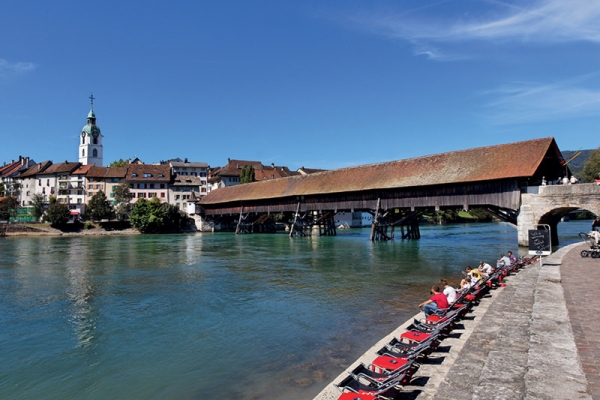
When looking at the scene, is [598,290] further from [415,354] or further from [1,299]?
[1,299]

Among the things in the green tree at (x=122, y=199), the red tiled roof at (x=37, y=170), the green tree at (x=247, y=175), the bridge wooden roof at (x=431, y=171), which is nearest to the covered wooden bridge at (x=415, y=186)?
the bridge wooden roof at (x=431, y=171)

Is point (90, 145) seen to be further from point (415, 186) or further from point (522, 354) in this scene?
point (522, 354)

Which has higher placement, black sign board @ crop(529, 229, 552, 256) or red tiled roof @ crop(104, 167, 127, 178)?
red tiled roof @ crop(104, 167, 127, 178)

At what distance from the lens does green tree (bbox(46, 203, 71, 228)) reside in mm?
54219

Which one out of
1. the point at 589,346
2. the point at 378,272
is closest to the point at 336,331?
the point at 589,346

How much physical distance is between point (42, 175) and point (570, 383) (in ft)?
263

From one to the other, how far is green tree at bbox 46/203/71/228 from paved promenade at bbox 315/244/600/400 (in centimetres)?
5752

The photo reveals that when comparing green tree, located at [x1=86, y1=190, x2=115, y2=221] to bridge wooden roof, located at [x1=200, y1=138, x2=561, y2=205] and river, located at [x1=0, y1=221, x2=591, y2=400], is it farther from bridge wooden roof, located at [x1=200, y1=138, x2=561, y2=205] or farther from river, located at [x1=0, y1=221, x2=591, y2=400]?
river, located at [x1=0, y1=221, x2=591, y2=400]

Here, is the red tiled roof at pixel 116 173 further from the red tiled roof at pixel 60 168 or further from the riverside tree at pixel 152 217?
the riverside tree at pixel 152 217

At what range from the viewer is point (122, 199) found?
61094mm

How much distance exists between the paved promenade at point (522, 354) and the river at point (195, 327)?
1459mm

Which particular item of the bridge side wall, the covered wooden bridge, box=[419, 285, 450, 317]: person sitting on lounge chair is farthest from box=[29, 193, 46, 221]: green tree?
box=[419, 285, 450, 317]: person sitting on lounge chair

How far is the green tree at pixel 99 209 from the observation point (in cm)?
5803

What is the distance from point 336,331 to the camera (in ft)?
28.4
